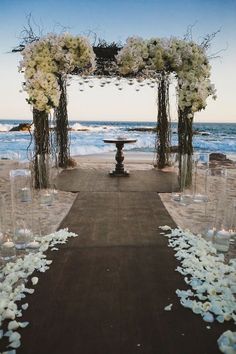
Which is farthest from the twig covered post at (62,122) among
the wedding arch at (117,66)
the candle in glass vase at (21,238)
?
the candle in glass vase at (21,238)

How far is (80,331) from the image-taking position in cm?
202

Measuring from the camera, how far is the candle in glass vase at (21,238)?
343 cm

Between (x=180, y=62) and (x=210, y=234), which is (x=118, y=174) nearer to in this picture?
(x=180, y=62)

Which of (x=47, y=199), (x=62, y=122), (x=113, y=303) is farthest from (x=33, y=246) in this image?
(x=62, y=122)

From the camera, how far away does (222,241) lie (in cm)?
341

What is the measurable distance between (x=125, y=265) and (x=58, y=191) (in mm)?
3593

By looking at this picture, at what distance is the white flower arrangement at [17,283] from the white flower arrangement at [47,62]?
10.4 ft

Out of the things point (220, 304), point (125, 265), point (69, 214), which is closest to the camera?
point (220, 304)

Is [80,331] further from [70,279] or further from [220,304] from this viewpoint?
[220,304]

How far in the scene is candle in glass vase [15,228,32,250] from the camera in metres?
3.43

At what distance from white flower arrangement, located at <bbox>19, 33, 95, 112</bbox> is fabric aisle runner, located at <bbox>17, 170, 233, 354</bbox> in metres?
2.97

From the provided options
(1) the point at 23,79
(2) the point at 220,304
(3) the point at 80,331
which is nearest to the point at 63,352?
(3) the point at 80,331

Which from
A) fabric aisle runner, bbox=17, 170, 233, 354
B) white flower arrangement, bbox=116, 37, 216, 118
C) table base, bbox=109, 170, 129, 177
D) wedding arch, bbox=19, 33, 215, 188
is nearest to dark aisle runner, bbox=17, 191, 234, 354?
fabric aisle runner, bbox=17, 170, 233, 354

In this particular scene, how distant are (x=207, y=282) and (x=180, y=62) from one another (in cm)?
465
